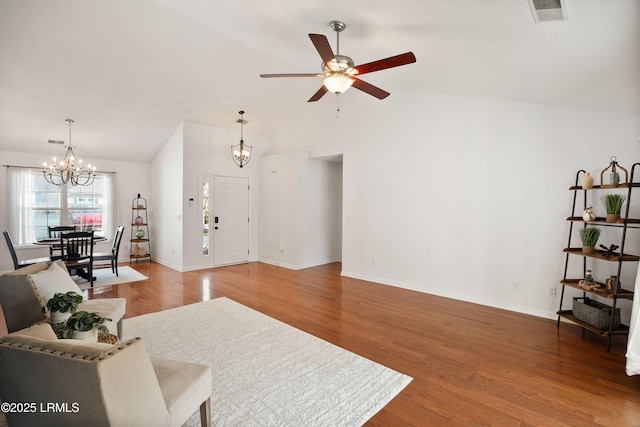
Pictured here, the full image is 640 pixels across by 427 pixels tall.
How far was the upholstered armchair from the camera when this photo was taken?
1.17 m

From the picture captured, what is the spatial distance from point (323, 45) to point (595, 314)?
3.84m

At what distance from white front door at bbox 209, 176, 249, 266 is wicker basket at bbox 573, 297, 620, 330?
6215mm

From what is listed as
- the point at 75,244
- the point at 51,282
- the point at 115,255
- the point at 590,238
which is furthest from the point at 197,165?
the point at 590,238

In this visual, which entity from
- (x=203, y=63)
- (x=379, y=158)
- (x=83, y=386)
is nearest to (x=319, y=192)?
(x=379, y=158)

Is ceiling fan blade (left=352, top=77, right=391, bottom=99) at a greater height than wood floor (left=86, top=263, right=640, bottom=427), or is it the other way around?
ceiling fan blade (left=352, top=77, right=391, bottom=99)

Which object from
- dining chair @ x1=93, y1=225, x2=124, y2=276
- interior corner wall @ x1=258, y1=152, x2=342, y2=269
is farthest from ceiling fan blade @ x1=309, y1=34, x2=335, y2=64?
dining chair @ x1=93, y1=225, x2=124, y2=276

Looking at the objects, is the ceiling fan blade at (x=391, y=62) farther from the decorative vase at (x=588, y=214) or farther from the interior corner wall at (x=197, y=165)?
the interior corner wall at (x=197, y=165)

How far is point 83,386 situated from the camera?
3.83 ft

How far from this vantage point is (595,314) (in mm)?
3248

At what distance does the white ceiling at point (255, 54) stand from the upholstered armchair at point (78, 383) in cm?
294

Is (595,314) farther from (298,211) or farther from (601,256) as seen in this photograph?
(298,211)

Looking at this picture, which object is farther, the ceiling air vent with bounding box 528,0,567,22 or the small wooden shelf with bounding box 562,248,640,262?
the small wooden shelf with bounding box 562,248,640,262

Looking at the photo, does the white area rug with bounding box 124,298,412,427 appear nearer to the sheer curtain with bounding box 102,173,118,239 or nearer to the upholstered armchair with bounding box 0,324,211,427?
the upholstered armchair with bounding box 0,324,211,427

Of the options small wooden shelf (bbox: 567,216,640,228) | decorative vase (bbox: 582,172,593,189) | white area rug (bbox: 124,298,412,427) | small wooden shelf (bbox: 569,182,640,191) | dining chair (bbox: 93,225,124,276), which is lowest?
white area rug (bbox: 124,298,412,427)
